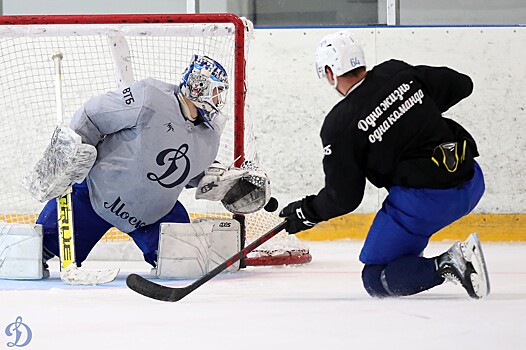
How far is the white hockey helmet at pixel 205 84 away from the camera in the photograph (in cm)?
324

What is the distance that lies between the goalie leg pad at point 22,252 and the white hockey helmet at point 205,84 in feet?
2.53

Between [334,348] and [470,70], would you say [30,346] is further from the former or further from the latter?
[470,70]

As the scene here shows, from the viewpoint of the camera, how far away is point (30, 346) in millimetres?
1982

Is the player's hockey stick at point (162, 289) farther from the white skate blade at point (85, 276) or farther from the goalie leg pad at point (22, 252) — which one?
the goalie leg pad at point (22, 252)

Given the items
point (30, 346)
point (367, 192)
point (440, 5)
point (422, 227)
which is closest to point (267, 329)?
point (30, 346)

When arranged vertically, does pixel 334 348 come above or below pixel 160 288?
above

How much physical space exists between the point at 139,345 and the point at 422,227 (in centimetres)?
105

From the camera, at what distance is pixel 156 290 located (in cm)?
279

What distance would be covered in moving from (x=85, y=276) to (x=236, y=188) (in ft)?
2.42

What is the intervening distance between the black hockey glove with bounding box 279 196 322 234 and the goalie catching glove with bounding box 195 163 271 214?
0.80m

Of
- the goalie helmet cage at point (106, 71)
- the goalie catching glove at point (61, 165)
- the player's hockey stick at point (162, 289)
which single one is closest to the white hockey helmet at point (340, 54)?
the player's hockey stick at point (162, 289)

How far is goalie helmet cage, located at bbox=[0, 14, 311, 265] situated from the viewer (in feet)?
12.3

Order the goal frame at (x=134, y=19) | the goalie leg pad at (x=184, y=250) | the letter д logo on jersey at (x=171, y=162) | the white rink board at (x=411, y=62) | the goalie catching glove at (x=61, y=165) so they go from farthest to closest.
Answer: the white rink board at (x=411, y=62)
the goal frame at (x=134, y=19)
the goalie leg pad at (x=184, y=250)
the letter д logo on jersey at (x=171, y=162)
the goalie catching glove at (x=61, y=165)

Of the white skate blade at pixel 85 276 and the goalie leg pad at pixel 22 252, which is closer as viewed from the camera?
the white skate blade at pixel 85 276
